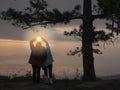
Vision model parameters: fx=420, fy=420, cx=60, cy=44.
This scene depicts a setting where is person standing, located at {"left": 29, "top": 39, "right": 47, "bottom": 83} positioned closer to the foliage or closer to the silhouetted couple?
the silhouetted couple

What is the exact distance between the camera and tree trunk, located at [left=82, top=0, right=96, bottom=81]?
20859mm

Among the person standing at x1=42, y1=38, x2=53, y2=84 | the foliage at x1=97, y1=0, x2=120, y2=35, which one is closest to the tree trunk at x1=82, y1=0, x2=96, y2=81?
the foliage at x1=97, y1=0, x2=120, y2=35

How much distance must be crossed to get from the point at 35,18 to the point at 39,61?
5.53m

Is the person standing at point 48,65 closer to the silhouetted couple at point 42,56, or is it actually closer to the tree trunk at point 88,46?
the silhouetted couple at point 42,56

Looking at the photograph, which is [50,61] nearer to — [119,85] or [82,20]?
[119,85]

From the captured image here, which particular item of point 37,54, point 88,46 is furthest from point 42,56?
point 88,46

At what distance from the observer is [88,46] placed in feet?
68.4

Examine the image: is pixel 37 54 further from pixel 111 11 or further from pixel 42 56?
pixel 111 11

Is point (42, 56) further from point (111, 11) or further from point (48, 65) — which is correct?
point (111, 11)

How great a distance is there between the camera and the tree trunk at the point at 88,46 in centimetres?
2086

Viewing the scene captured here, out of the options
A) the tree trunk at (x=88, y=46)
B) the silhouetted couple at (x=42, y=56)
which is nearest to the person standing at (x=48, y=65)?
the silhouetted couple at (x=42, y=56)

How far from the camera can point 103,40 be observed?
22.2 meters

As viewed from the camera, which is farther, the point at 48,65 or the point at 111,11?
the point at 111,11

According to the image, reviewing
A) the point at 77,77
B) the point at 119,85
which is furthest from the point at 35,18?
the point at 119,85
